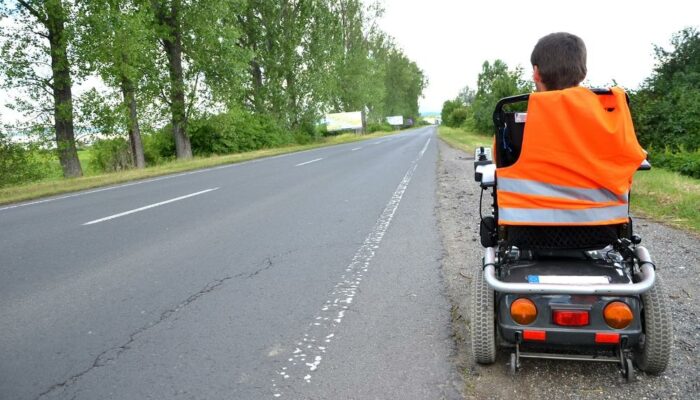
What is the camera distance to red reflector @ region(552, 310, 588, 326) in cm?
227

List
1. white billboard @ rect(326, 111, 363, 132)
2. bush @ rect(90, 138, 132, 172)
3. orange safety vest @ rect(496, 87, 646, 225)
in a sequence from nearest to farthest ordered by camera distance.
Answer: orange safety vest @ rect(496, 87, 646, 225) < bush @ rect(90, 138, 132, 172) < white billboard @ rect(326, 111, 363, 132)

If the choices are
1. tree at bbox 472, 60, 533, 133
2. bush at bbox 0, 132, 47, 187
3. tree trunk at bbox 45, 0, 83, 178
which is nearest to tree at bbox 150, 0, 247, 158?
tree trunk at bbox 45, 0, 83, 178

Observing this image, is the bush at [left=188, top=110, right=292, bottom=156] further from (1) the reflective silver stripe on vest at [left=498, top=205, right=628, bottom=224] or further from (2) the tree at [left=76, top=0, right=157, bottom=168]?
(1) the reflective silver stripe on vest at [left=498, top=205, right=628, bottom=224]

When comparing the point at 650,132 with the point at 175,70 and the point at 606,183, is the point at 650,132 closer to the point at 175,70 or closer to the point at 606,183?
the point at 606,183

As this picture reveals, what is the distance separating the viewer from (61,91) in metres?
16.8

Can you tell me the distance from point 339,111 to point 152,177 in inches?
1615

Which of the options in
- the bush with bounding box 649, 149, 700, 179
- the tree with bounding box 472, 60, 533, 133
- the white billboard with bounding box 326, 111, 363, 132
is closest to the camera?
the bush with bounding box 649, 149, 700, 179

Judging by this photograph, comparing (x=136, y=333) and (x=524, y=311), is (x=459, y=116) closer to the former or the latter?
(x=136, y=333)

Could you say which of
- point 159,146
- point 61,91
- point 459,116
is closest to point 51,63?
point 61,91

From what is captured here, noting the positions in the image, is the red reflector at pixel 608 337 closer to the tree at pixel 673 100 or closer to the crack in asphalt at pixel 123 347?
the crack in asphalt at pixel 123 347

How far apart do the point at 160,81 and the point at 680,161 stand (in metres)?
20.1

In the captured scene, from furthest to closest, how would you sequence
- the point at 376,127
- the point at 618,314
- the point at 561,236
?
1. the point at 376,127
2. the point at 561,236
3. the point at 618,314

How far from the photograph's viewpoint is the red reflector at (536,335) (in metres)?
2.32

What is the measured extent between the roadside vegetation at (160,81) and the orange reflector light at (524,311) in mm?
13727
